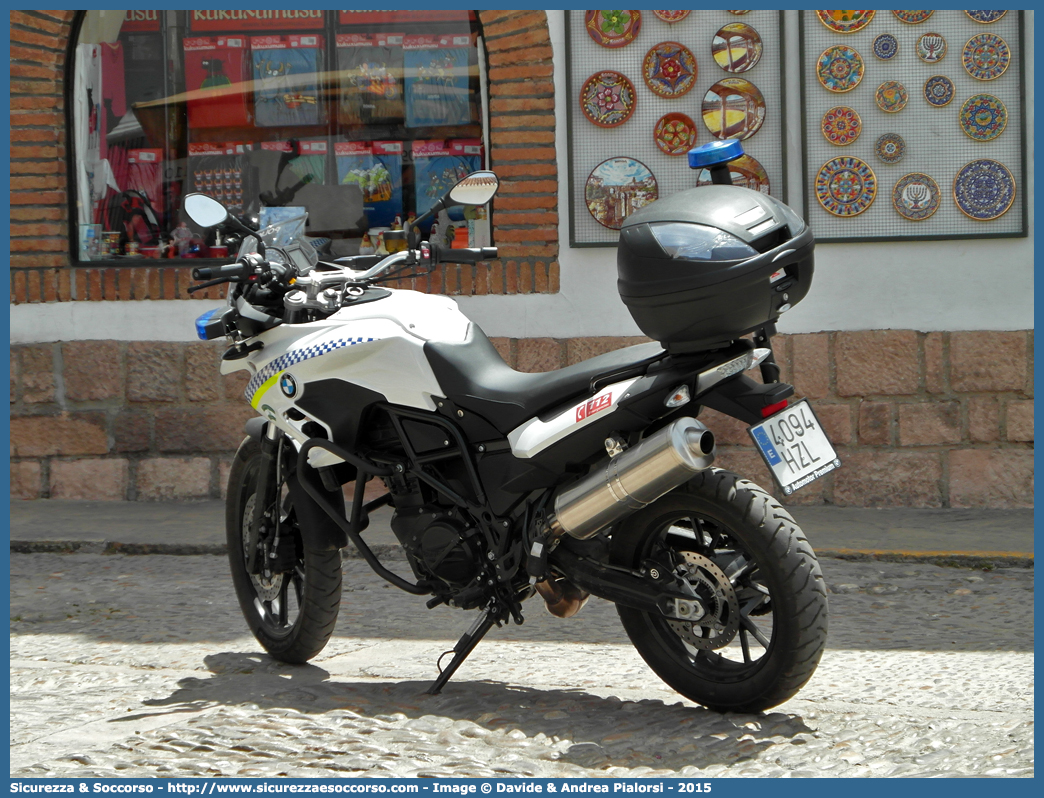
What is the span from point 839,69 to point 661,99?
1.01 meters

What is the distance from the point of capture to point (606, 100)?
6.91 meters

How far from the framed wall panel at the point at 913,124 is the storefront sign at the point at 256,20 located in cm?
291

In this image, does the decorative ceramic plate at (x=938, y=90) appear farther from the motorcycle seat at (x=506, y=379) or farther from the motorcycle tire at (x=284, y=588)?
the motorcycle tire at (x=284, y=588)

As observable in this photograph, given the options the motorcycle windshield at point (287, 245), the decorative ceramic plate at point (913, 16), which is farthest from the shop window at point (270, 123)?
the motorcycle windshield at point (287, 245)

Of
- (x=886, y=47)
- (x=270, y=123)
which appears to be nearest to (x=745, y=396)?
(x=886, y=47)

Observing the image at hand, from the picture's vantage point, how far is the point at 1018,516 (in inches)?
255

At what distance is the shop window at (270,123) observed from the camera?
23.9 ft

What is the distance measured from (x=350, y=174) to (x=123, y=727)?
15.5 ft

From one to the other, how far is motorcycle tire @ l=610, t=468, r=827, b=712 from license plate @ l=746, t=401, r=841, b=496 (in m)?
0.17

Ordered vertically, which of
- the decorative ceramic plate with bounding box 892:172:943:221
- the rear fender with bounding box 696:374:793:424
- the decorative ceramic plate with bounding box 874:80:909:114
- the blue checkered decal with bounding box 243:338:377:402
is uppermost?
the decorative ceramic plate with bounding box 874:80:909:114

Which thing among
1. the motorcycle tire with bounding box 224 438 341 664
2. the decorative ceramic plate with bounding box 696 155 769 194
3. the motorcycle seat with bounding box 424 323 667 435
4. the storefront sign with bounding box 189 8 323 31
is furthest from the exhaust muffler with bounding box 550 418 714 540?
the storefront sign with bounding box 189 8 323 31

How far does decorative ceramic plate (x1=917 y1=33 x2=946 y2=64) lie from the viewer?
22.2 ft

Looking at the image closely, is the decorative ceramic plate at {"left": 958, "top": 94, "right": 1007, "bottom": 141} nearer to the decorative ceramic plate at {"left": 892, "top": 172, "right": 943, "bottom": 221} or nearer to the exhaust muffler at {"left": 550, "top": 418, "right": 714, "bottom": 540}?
the decorative ceramic plate at {"left": 892, "top": 172, "right": 943, "bottom": 221}
